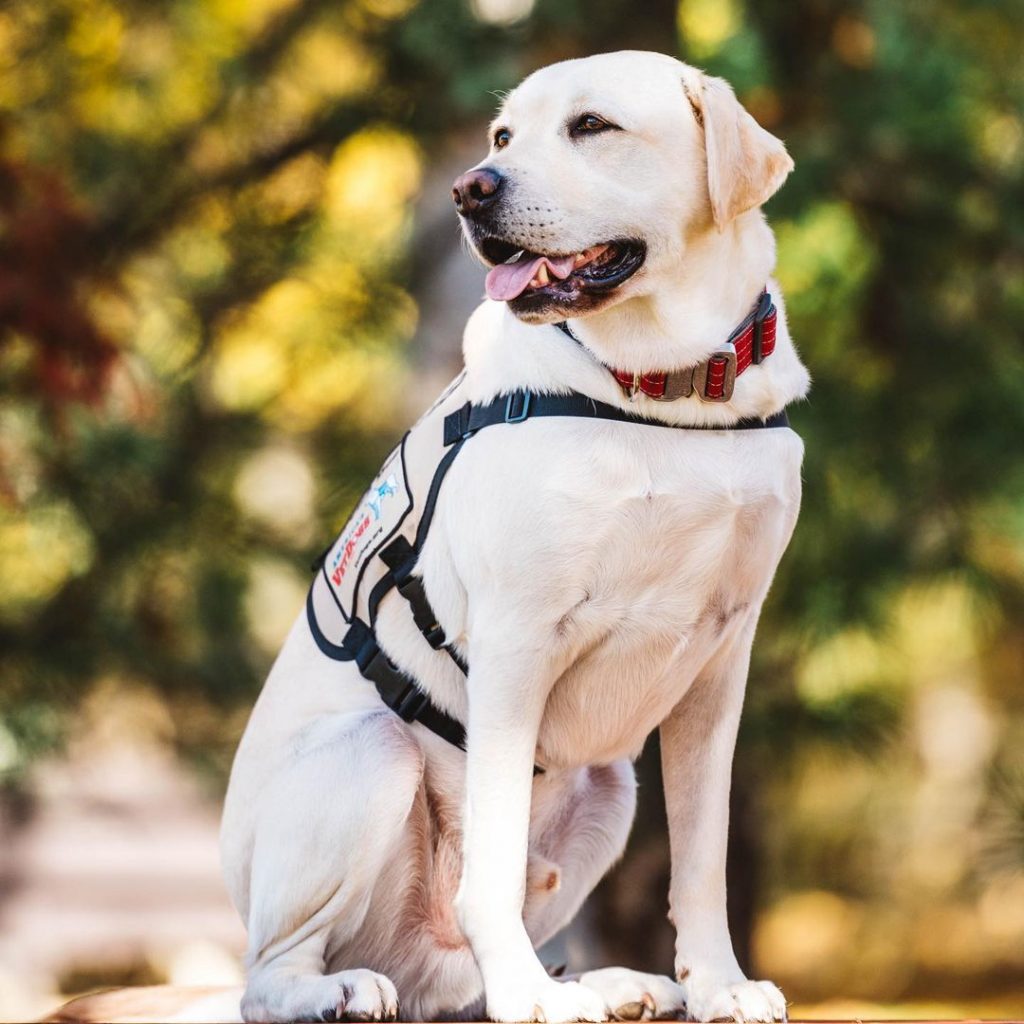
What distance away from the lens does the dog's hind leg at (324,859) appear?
263 centimetres

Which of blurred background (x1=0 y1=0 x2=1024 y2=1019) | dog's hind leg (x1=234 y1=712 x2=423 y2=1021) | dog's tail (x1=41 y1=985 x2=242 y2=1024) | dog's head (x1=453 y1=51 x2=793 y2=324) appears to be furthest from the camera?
blurred background (x1=0 y1=0 x2=1024 y2=1019)

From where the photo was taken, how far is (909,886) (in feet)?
40.8

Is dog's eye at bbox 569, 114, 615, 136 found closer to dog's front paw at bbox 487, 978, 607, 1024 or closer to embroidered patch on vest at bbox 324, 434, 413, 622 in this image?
embroidered patch on vest at bbox 324, 434, 413, 622

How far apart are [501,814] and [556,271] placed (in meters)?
0.95

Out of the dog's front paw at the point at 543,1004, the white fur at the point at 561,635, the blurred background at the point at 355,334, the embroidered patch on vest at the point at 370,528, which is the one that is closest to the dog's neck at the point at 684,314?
the white fur at the point at 561,635

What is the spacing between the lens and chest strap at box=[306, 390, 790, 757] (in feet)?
8.57

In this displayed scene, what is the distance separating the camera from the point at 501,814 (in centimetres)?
252

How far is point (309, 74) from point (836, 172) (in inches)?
102

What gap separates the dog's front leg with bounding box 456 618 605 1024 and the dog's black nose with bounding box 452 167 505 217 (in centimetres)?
73

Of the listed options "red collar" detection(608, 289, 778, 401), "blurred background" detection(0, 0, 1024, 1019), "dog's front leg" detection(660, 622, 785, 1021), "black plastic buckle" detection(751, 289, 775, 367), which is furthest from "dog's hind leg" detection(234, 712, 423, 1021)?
"blurred background" detection(0, 0, 1024, 1019)

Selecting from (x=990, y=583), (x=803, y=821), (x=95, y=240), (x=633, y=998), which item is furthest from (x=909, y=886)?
(x=633, y=998)

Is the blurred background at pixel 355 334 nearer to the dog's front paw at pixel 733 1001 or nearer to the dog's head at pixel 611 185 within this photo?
the dog's head at pixel 611 185

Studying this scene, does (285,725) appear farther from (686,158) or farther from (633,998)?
(686,158)

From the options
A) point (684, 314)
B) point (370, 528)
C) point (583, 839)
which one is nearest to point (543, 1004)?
point (583, 839)
